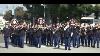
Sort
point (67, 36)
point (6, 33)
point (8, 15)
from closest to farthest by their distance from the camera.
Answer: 1. point (8, 15)
2. point (6, 33)
3. point (67, 36)

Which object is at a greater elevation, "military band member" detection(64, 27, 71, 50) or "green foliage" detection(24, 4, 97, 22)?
"green foliage" detection(24, 4, 97, 22)

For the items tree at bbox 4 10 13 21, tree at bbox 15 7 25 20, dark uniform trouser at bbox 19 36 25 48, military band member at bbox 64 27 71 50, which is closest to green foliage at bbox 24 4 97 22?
tree at bbox 15 7 25 20

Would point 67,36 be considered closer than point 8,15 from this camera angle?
No

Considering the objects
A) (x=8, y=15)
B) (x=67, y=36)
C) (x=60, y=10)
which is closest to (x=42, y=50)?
(x=67, y=36)

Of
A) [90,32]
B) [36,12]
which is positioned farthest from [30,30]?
[90,32]

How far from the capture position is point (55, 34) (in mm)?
17969

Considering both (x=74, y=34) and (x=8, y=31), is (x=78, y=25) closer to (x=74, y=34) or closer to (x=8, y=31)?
(x=74, y=34)

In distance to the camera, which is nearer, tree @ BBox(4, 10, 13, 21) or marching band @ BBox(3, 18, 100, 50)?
tree @ BBox(4, 10, 13, 21)

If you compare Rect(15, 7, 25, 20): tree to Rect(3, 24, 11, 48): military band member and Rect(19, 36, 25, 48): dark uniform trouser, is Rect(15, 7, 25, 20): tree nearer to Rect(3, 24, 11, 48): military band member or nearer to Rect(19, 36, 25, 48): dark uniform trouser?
Rect(3, 24, 11, 48): military band member

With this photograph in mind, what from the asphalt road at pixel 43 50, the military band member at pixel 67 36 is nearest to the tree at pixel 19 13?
the asphalt road at pixel 43 50

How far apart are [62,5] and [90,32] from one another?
109 cm

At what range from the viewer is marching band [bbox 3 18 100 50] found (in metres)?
17.8

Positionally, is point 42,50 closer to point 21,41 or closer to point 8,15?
point 21,41

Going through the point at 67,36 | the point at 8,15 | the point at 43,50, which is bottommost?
the point at 43,50
